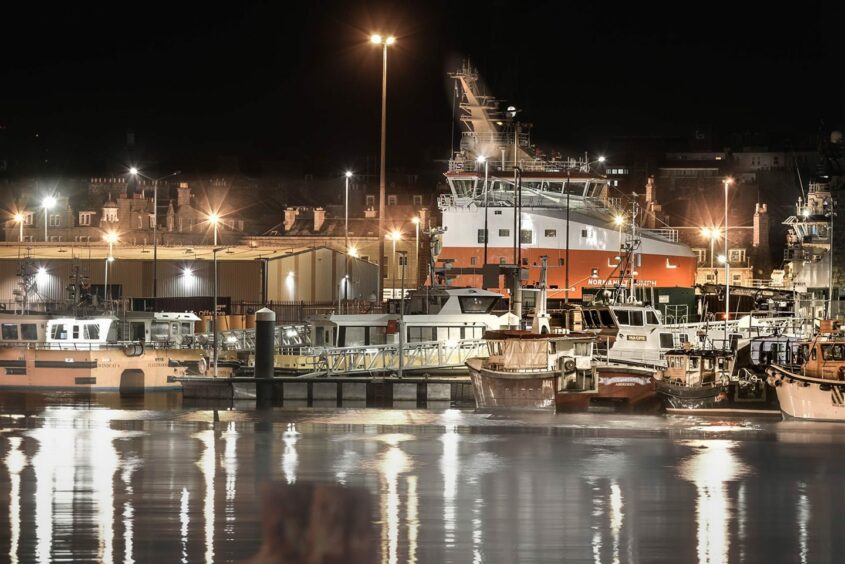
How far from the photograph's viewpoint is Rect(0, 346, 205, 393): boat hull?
40531mm

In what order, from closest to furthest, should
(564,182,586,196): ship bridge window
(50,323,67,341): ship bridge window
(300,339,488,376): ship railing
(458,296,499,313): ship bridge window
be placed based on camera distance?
1. (300,339,488,376): ship railing
2. (458,296,499,313): ship bridge window
3. (50,323,67,341): ship bridge window
4. (564,182,586,196): ship bridge window

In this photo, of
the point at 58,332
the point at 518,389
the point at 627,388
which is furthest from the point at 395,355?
the point at 58,332

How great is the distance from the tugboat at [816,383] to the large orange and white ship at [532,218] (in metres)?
26.0

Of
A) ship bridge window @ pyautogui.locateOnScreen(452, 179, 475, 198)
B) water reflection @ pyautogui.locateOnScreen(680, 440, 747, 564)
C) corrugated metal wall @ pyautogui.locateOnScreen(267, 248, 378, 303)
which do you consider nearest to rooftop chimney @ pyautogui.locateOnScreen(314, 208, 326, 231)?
corrugated metal wall @ pyautogui.locateOnScreen(267, 248, 378, 303)

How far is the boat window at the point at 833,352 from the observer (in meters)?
31.3

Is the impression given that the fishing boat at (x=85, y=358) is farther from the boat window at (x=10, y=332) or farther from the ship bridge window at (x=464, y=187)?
the ship bridge window at (x=464, y=187)

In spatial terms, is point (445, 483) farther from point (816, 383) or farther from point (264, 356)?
point (264, 356)

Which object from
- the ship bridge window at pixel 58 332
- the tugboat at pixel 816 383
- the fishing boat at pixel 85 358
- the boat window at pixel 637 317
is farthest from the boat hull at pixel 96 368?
the tugboat at pixel 816 383

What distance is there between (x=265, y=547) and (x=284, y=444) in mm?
9187

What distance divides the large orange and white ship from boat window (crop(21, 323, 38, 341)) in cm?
2068

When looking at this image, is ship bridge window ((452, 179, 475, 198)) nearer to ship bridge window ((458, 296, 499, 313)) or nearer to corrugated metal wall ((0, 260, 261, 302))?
corrugated metal wall ((0, 260, 261, 302))

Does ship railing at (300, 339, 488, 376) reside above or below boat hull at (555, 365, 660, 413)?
above

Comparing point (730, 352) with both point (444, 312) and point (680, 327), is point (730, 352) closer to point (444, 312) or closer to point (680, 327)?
point (680, 327)

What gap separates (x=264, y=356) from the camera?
3550cm
